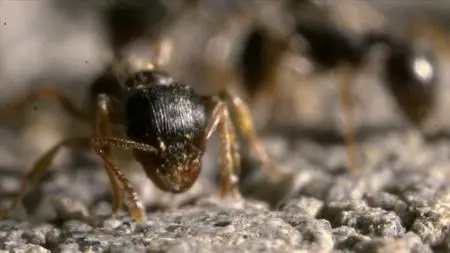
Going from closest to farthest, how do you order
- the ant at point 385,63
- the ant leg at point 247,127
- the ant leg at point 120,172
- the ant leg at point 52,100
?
the ant leg at point 120,172
the ant leg at point 247,127
the ant leg at point 52,100
the ant at point 385,63

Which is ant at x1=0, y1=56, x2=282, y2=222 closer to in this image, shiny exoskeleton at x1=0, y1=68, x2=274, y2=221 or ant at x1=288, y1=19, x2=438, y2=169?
shiny exoskeleton at x1=0, y1=68, x2=274, y2=221

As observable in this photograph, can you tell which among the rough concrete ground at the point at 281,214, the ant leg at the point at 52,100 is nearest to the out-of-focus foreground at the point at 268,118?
the rough concrete ground at the point at 281,214

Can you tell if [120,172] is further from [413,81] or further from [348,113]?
[413,81]

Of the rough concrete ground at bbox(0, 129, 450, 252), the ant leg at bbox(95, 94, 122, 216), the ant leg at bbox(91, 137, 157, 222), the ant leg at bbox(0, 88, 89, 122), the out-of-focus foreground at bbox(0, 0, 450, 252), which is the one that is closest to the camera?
the rough concrete ground at bbox(0, 129, 450, 252)

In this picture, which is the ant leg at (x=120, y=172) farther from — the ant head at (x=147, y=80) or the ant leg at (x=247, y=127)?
the ant leg at (x=247, y=127)

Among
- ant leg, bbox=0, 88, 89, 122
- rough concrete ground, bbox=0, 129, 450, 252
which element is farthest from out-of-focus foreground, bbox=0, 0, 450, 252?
ant leg, bbox=0, 88, 89, 122

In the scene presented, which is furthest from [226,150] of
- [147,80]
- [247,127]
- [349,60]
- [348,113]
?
[349,60]

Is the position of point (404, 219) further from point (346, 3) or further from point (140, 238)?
point (346, 3)
